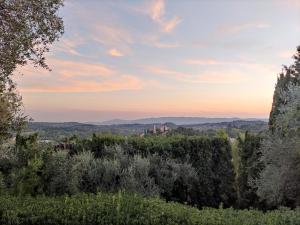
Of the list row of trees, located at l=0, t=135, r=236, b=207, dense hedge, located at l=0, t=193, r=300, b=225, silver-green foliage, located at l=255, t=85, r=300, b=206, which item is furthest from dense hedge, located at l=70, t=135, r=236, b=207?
dense hedge, located at l=0, t=193, r=300, b=225

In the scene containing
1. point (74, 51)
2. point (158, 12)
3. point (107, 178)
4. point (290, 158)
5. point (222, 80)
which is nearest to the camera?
point (290, 158)

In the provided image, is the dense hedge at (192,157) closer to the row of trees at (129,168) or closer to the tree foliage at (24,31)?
the row of trees at (129,168)

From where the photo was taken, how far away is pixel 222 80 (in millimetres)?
18750

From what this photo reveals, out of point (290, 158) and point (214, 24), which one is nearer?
point (290, 158)

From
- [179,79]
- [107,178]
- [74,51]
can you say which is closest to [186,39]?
[179,79]

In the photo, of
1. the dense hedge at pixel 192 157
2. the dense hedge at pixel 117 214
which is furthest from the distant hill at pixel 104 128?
the dense hedge at pixel 117 214

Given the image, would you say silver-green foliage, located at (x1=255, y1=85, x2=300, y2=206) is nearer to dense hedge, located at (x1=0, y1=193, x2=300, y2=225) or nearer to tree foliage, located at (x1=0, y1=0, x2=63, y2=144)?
dense hedge, located at (x1=0, y1=193, x2=300, y2=225)

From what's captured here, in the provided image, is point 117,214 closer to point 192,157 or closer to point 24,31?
point 24,31

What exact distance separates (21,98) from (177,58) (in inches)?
283

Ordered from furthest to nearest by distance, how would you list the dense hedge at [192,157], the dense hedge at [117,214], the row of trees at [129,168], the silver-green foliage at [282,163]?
the dense hedge at [192,157] < the row of trees at [129,168] < the silver-green foliage at [282,163] < the dense hedge at [117,214]

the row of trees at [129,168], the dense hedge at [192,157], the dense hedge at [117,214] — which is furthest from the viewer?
the dense hedge at [192,157]

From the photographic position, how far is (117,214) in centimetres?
698

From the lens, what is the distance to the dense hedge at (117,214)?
685cm

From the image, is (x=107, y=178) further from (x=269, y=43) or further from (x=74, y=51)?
(x=269, y=43)
